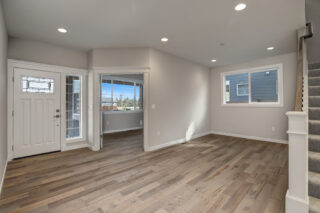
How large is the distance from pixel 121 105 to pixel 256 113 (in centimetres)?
538

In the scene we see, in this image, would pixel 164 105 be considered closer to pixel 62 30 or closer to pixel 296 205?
pixel 62 30

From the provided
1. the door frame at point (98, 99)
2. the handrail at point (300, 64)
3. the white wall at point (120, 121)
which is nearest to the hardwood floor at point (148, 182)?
the door frame at point (98, 99)

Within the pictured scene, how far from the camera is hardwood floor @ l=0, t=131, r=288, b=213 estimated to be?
1813 mm

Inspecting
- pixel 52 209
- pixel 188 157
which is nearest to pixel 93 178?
pixel 52 209

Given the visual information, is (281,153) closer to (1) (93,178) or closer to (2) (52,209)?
(1) (93,178)

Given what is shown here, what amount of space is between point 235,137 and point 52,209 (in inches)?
212

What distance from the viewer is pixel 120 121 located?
21.8 feet

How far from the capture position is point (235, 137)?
210 inches

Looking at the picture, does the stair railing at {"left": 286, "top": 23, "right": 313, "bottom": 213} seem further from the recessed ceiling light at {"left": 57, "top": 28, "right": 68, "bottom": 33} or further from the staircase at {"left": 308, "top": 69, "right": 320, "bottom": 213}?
the recessed ceiling light at {"left": 57, "top": 28, "right": 68, "bottom": 33}

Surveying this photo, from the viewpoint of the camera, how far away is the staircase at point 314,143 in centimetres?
155

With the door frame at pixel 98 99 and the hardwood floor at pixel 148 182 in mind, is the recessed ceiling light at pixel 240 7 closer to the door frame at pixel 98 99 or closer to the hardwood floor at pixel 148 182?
the door frame at pixel 98 99

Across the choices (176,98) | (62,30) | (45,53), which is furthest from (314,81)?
(45,53)

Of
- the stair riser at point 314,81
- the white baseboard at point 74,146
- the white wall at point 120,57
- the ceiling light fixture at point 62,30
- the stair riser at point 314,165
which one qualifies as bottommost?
the white baseboard at point 74,146

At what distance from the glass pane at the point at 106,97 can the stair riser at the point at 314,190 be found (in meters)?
6.22
